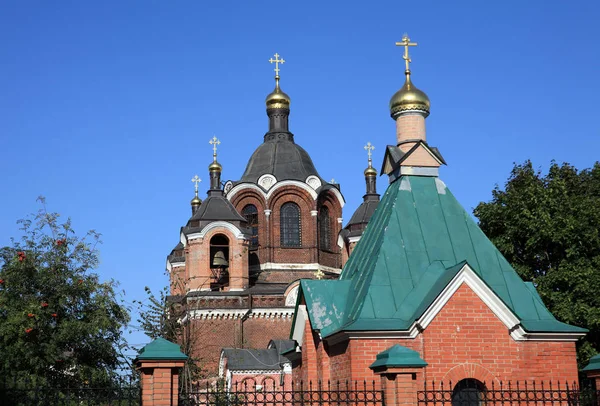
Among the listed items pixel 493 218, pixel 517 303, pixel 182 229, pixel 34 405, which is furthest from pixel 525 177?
pixel 34 405

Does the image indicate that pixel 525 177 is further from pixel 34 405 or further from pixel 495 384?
pixel 34 405

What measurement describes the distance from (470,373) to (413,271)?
5.60 feet

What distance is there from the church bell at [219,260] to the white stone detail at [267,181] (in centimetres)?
324

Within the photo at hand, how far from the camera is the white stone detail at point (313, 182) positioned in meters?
34.2

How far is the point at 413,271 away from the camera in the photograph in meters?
12.4

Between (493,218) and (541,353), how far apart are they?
419 inches

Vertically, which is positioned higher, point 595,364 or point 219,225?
point 219,225

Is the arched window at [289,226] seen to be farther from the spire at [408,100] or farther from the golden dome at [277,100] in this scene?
the spire at [408,100]

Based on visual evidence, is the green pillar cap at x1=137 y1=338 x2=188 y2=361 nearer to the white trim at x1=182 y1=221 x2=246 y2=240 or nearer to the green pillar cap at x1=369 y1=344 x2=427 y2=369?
the green pillar cap at x1=369 y1=344 x2=427 y2=369

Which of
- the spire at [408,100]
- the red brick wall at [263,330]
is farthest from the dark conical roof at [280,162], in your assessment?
the spire at [408,100]

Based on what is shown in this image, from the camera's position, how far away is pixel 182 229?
34.3 metres

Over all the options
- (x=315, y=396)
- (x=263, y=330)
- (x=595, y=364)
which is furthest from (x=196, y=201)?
(x=595, y=364)

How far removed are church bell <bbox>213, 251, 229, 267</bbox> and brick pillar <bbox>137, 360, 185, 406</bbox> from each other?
78.9ft

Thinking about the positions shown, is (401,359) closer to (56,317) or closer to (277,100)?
(56,317)
